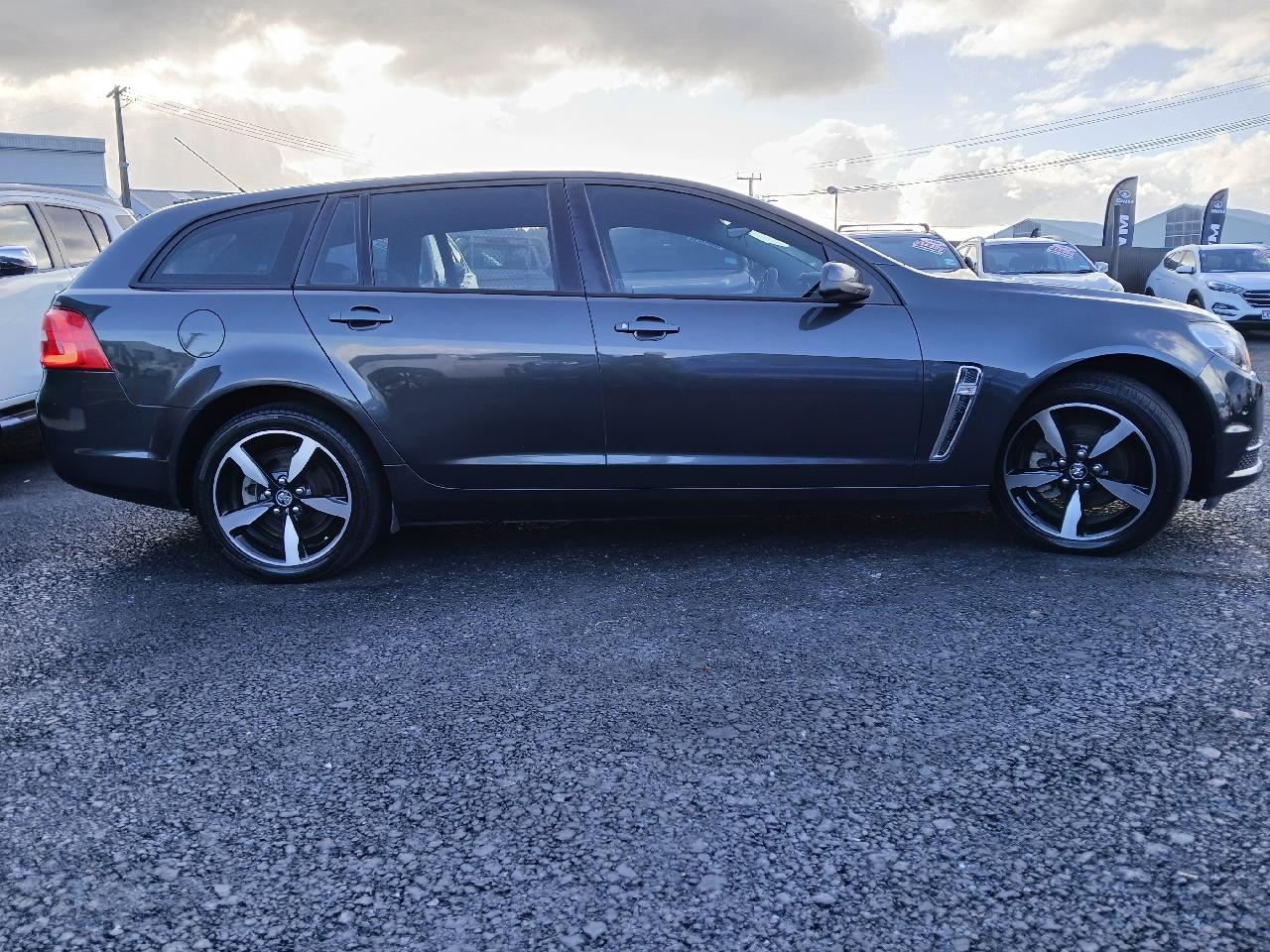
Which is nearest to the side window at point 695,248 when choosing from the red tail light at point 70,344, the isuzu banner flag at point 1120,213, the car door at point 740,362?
the car door at point 740,362

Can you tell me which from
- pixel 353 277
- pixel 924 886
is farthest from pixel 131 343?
pixel 924 886

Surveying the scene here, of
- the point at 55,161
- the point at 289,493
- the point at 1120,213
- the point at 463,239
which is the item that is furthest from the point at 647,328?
the point at 55,161

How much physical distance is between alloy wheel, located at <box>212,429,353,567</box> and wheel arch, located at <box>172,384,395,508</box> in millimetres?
150

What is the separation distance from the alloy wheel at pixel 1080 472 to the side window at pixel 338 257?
2.75 metres

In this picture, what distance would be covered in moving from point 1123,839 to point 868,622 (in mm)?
1377

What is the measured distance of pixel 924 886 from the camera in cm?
206

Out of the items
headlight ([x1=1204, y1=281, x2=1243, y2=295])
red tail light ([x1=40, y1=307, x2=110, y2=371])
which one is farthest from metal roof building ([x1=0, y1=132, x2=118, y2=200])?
red tail light ([x1=40, y1=307, x2=110, y2=371])

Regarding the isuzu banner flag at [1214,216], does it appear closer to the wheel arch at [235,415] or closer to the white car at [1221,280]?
the white car at [1221,280]

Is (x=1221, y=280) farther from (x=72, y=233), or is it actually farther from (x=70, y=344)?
(x=70, y=344)

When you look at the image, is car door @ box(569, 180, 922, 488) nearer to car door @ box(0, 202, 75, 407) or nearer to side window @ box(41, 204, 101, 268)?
car door @ box(0, 202, 75, 407)

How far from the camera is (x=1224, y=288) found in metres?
14.4

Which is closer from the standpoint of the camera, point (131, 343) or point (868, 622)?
point (868, 622)

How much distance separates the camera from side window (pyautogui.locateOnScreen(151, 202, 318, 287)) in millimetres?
4191

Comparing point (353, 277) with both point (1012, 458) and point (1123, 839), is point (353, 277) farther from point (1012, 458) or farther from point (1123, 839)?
point (1123, 839)
